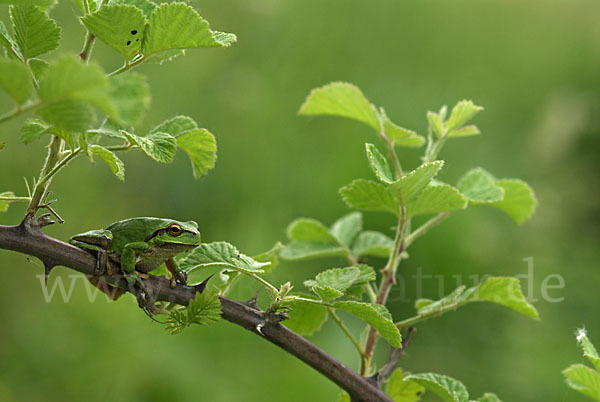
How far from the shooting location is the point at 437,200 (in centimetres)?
66

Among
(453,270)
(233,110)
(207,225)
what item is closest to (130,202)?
(207,225)

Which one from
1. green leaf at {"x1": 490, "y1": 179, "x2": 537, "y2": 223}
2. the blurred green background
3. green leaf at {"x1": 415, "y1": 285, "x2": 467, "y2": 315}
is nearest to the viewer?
green leaf at {"x1": 415, "y1": 285, "x2": 467, "y2": 315}

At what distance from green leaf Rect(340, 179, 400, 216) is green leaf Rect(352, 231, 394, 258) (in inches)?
5.6

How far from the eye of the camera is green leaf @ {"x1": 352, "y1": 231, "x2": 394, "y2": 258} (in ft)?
2.74

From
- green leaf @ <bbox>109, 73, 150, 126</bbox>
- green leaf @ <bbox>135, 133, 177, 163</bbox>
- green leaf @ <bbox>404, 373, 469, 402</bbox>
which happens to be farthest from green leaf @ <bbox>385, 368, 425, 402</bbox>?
green leaf @ <bbox>109, 73, 150, 126</bbox>

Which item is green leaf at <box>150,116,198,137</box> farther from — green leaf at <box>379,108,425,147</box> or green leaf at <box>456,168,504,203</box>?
green leaf at <box>456,168,504,203</box>

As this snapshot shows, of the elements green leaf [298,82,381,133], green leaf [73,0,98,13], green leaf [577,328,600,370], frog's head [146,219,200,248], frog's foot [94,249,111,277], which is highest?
green leaf [298,82,381,133]

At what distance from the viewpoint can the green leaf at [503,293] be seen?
0.70 metres

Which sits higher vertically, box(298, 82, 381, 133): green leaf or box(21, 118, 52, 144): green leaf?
box(298, 82, 381, 133): green leaf

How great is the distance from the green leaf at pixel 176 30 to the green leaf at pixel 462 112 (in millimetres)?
313

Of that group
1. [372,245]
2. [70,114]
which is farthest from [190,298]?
[372,245]

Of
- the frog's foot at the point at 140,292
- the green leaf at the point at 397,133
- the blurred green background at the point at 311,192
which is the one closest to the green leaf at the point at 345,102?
the green leaf at the point at 397,133

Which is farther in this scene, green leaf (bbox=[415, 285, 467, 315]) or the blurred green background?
the blurred green background

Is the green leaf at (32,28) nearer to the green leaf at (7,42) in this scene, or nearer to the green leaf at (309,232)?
the green leaf at (7,42)
